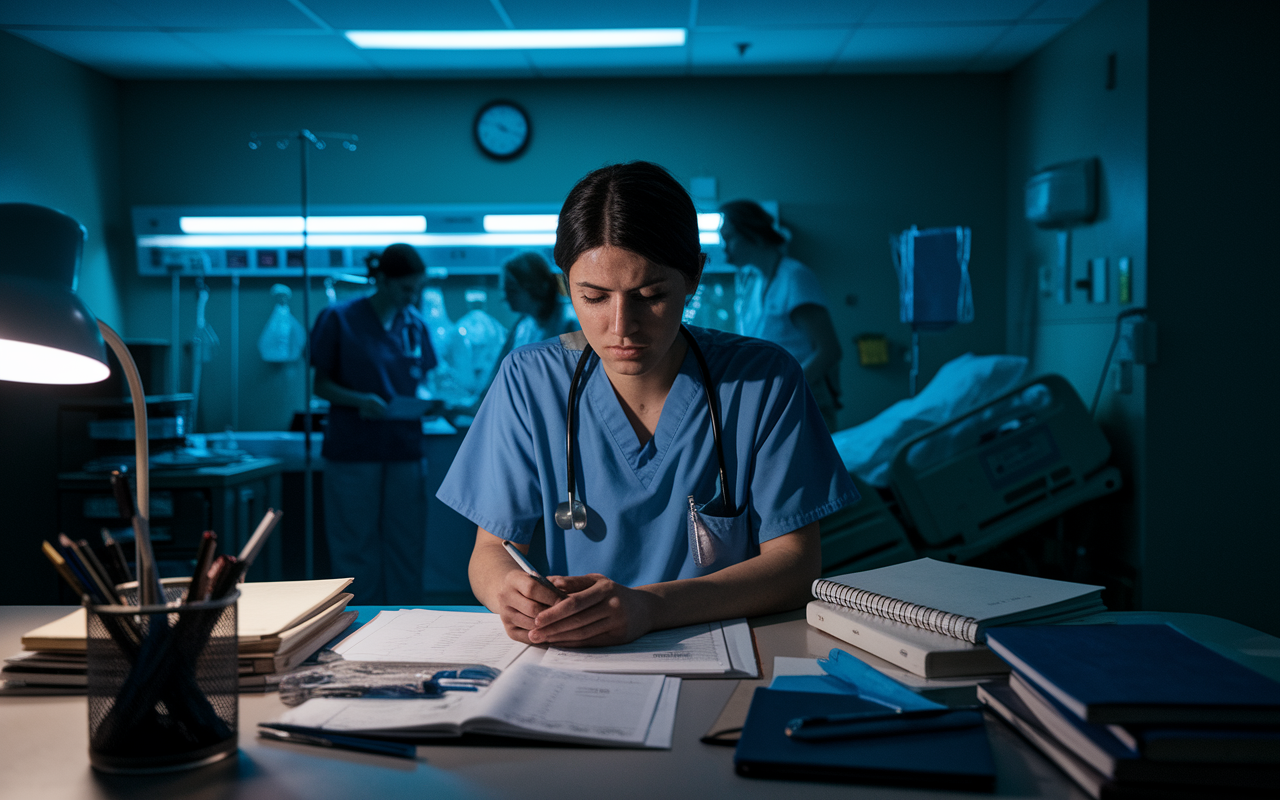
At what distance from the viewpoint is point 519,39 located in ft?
12.5

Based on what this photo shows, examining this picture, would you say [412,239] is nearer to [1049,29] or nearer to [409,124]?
[409,124]

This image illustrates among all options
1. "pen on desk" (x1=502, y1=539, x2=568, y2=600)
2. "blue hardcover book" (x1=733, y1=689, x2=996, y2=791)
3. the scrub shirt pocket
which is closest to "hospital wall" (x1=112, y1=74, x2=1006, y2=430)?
the scrub shirt pocket

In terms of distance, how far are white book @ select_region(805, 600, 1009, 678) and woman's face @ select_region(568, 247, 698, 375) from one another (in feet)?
1.44

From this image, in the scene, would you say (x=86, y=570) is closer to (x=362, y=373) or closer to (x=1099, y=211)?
(x=362, y=373)

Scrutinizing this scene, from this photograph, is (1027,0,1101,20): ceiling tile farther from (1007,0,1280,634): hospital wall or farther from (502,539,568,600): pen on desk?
(502,539,568,600): pen on desk

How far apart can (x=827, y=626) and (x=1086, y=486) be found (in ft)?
7.19

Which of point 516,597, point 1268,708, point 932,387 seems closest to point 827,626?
point 516,597

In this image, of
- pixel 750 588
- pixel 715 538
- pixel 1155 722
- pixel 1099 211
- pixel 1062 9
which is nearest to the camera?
pixel 1155 722

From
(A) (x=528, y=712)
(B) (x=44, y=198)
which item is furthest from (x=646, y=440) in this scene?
(B) (x=44, y=198)

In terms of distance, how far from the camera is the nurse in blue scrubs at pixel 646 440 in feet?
4.03

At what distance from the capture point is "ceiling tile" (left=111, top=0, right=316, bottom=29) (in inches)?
131

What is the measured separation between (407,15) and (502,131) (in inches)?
37.8

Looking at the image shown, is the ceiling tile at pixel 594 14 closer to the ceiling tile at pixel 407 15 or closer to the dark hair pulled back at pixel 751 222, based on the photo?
the ceiling tile at pixel 407 15

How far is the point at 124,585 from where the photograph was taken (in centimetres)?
78
